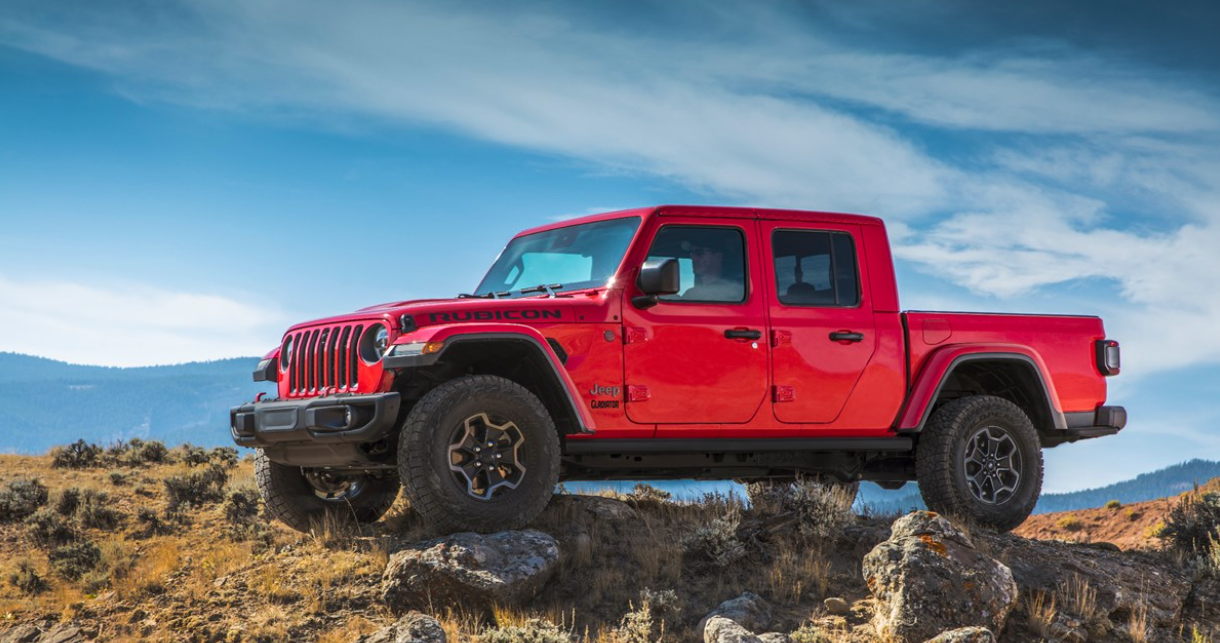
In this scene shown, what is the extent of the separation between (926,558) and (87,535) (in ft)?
29.3

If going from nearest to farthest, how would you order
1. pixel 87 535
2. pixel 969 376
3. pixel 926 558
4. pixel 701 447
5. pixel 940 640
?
pixel 940 640 → pixel 926 558 → pixel 701 447 → pixel 969 376 → pixel 87 535

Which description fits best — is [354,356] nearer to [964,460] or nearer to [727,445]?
[727,445]

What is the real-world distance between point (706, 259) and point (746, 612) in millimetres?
2674

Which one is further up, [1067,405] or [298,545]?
[1067,405]

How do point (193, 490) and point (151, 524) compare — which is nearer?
point (151, 524)

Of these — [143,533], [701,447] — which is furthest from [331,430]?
[143,533]

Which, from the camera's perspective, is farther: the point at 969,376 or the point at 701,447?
the point at 969,376

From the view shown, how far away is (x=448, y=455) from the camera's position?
287 inches

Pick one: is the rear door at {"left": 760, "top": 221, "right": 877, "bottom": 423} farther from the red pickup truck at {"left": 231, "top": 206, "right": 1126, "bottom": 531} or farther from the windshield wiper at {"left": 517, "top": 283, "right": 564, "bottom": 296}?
the windshield wiper at {"left": 517, "top": 283, "right": 564, "bottom": 296}

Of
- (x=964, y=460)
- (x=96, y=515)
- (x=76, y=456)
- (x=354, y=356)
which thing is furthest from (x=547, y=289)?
(x=76, y=456)

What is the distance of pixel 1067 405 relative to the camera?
10109mm

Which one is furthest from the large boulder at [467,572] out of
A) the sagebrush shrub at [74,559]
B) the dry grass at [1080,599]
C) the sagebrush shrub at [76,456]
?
the sagebrush shrub at [76,456]

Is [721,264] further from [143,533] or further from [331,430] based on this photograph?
[143,533]

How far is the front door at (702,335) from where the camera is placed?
26.1ft
